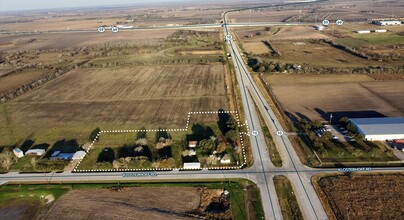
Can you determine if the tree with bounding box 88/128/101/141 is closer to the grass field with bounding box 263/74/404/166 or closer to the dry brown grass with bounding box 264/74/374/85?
the grass field with bounding box 263/74/404/166

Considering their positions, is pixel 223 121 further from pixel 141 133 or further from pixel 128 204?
pixel 128 204

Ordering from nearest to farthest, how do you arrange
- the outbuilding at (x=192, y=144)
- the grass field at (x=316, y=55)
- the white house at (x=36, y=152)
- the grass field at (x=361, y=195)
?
the grass field at (x=361, y=195) < the white house at (x=36, y=152) < the outbuilding at (x=192, y=144) < the grass field at (x=316, y=55)

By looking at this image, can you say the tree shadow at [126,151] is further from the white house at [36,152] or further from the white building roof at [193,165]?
the white house at [36,152]

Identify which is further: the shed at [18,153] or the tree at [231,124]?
the tree at [231,124]

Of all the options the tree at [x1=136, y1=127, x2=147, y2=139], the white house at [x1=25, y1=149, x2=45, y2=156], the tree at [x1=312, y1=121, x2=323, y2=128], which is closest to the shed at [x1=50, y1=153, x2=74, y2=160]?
the white house at [x1=25, y1=149, x2=45, y2=156]

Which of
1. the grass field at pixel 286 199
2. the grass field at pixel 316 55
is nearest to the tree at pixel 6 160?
the grass field at pixel 286 199

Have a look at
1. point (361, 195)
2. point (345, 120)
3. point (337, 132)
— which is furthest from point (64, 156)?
point (345, 120)

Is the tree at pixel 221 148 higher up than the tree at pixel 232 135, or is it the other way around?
the tree at pixel 232 135

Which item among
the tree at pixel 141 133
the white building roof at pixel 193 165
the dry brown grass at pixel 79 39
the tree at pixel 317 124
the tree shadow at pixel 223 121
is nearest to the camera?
the white building roof at pixel 193 165
